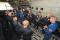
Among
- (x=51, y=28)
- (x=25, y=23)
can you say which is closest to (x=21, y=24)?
(x=25, y=23)

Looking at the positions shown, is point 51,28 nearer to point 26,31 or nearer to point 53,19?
point 53,19

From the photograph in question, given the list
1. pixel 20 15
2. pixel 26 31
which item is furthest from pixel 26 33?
pixel 20 15

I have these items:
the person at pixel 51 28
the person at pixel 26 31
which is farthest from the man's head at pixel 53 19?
the person at pixel 26 31

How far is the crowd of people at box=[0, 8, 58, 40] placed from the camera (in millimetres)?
1357

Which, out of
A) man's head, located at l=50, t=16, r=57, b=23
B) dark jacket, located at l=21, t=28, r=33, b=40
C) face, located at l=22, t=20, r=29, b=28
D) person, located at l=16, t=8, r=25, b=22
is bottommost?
dark jacket, located at l=21, t=28, r=33, b=40

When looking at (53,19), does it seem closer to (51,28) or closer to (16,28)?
(51,28)

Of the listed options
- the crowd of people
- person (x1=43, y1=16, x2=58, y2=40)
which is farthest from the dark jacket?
person (x1=43, y1=16, x2=58, y2=40)

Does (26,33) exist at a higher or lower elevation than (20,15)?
lower

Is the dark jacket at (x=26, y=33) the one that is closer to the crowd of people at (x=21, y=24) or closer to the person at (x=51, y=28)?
the crowd of people at (x=21, y=24)

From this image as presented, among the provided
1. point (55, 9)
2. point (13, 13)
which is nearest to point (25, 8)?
point (13, 13)

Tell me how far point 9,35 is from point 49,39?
11.5 inches

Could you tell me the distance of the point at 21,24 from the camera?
136 centimetres

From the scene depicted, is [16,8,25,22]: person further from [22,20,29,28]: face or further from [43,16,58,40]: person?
[43,16,58,40]: person

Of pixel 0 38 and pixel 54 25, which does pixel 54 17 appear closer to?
pixel 54 25
